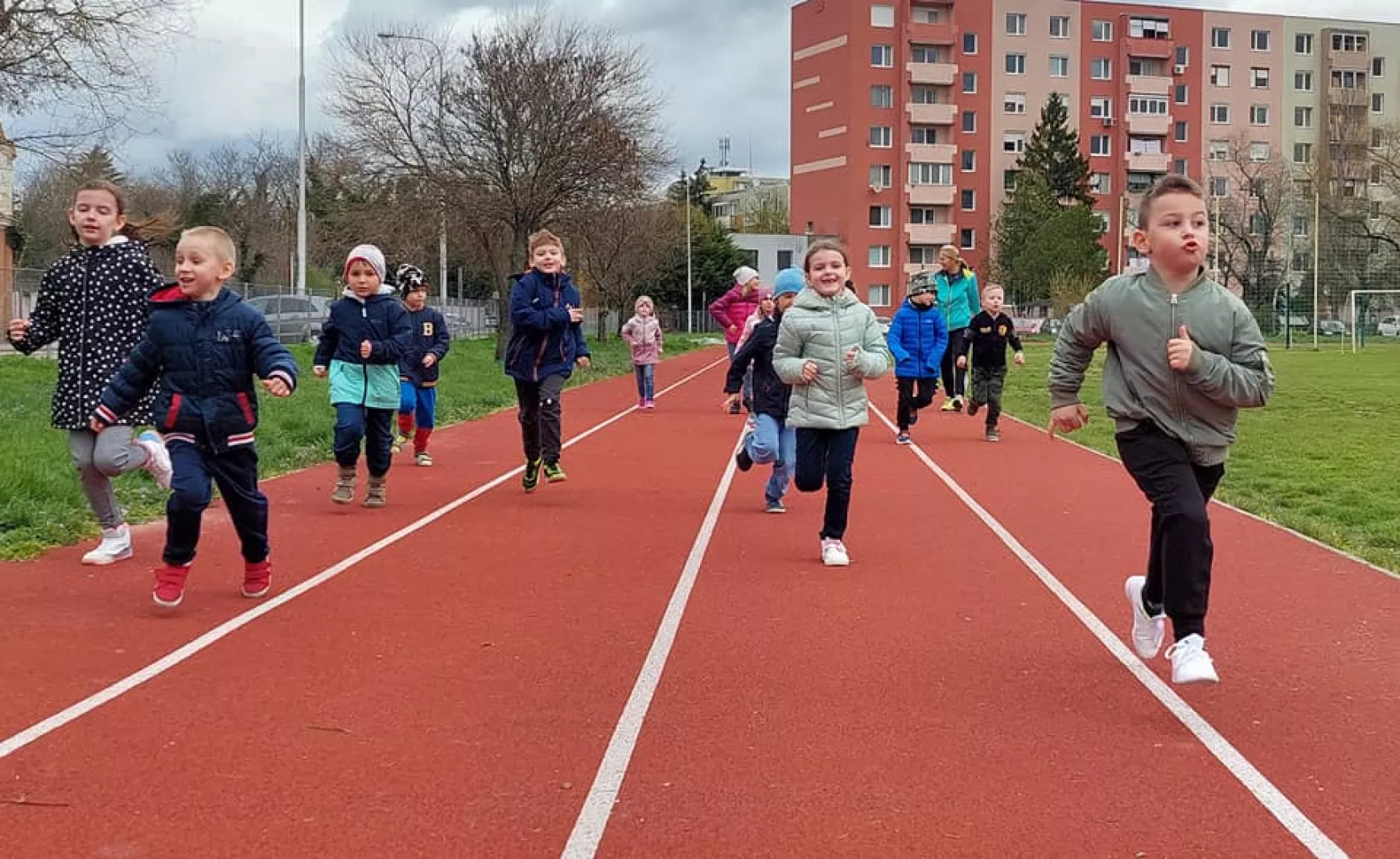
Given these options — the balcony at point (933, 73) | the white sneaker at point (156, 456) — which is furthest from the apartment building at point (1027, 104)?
the white sneaker at point (156, 456)

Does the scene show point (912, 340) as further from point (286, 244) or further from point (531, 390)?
point (286, 244)

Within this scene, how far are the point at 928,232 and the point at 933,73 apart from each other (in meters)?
9.40

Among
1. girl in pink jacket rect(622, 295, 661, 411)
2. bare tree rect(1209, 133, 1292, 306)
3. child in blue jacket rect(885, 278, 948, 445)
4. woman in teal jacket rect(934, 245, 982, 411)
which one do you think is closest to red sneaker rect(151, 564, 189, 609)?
child in blue jacket rect(885, 278, 948, 445)

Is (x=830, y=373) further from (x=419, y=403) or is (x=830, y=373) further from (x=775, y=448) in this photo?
(x=419, y=403)

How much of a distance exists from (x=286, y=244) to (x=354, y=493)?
74.2m

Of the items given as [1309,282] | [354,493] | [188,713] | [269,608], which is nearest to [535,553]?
[269,608]

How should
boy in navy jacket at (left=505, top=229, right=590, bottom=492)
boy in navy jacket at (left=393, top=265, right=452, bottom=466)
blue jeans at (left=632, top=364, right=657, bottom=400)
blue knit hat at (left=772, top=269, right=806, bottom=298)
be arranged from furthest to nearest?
blue jeans at (left=632, top=364, right=657, bottom=400), boy in navy jacket at (left=393, top=265, right=452, bottom=466), boy in navy jacket at (left=505, top=229, right=590, bottom=492), blue knit hat at (left=772, top=269, right=806, bottom=298)

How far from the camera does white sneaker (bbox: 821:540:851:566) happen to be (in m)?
8.08

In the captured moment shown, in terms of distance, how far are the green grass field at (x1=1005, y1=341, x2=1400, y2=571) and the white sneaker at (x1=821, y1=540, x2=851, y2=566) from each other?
8.35 feet

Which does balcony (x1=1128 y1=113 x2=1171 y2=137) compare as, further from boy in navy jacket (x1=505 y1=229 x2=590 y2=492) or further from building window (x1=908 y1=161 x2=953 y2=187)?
boy in navy jacket (x1=505 y1=229 x2=590 y2=492)

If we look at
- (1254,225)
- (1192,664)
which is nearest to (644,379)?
(1192,664)

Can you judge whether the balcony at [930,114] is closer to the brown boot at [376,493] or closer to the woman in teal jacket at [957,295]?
the woman in teal jacket at [957,295]

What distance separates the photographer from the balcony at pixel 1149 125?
85.6 meters

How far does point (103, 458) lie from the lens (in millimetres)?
7289
